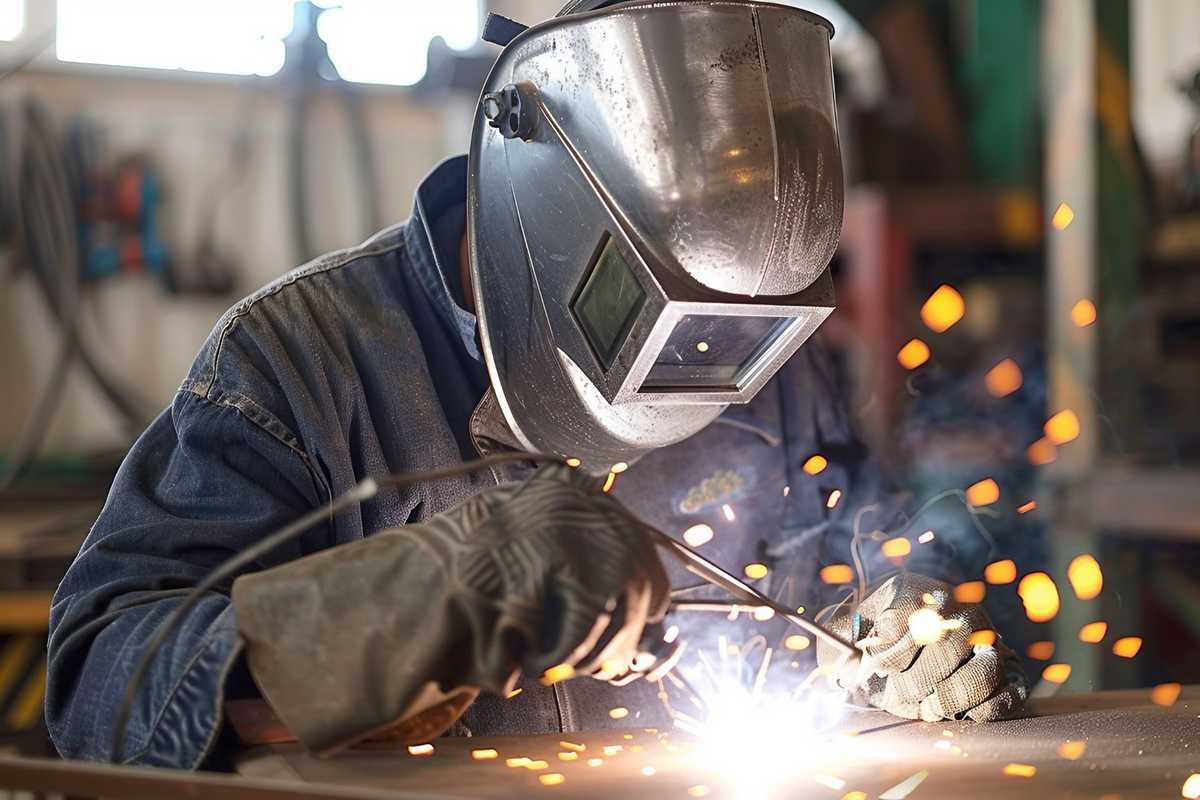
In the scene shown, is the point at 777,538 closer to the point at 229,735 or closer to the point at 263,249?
the point at 229,735

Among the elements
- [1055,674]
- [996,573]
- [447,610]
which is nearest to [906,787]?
[447,610]

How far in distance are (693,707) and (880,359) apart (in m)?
3.08

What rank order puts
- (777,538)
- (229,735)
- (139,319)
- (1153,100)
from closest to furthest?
(229,735)
(777,538)
(139,319)
(1153,100)

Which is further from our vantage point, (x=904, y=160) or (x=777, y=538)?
(x=904, y=160)

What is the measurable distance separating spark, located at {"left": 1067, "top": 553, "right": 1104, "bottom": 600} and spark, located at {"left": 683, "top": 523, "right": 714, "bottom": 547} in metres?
2.23

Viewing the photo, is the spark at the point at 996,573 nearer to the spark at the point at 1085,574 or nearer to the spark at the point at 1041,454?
the spark at the point at 1085,574

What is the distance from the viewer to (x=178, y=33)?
4.83m

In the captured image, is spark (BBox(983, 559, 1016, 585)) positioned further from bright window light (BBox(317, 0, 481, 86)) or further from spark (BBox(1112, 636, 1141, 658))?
bright window light (BBox(317, 0, 481, 86))

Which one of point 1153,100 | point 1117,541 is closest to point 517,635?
point 1117,541

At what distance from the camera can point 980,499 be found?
3.79 m

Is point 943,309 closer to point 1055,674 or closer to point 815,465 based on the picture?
point 1055,674

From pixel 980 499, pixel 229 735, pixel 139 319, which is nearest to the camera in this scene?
pixel 229 735

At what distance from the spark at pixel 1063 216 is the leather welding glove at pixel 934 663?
273 centimetres

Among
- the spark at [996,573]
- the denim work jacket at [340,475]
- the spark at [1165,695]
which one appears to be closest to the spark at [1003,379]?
the spark at [996,573]
